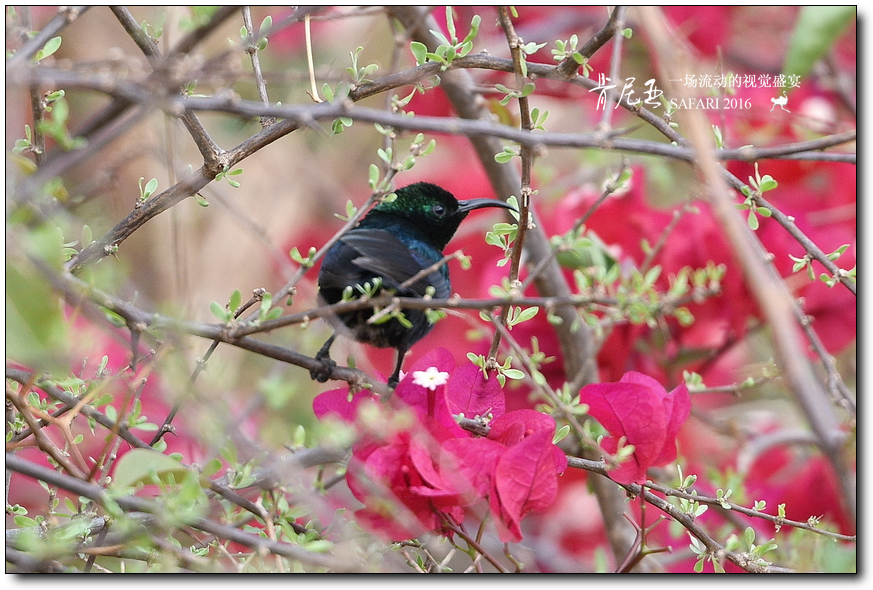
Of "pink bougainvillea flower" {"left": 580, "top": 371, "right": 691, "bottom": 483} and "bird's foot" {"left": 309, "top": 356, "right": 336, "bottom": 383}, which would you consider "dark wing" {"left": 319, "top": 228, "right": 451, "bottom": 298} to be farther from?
"pink bougainvillea flower" {"left": 580, "top": 371, "right": 691, "bottom": 483}

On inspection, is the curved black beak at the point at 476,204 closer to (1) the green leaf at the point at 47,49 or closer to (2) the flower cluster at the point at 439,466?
(2) the flower cluster at the point at 439,466

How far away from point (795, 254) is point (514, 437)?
0.97m

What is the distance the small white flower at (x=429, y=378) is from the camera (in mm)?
1057

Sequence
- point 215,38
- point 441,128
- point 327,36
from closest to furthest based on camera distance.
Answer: point 441,128
point 215,38
point 327,36

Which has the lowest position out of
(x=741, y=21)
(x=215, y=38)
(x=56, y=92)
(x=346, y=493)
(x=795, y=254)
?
(x=346, y=493)

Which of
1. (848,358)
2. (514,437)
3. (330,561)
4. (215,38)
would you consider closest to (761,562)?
(514,437)

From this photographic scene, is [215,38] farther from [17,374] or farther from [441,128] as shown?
[441,128]

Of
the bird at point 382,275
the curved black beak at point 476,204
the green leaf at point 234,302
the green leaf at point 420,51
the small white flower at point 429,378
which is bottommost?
the small white flower at point 429,378

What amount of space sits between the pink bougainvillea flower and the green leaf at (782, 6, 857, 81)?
56 centimetres

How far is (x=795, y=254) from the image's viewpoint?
1.69 m

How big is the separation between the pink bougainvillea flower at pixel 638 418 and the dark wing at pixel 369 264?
50 centimetres

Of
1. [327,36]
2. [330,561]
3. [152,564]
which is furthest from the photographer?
[327,36]

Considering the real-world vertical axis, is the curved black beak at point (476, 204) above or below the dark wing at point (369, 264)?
above

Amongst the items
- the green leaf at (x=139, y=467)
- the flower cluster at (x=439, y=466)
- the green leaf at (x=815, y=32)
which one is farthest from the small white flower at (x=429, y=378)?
the green leaf at (x=815, y=32)
